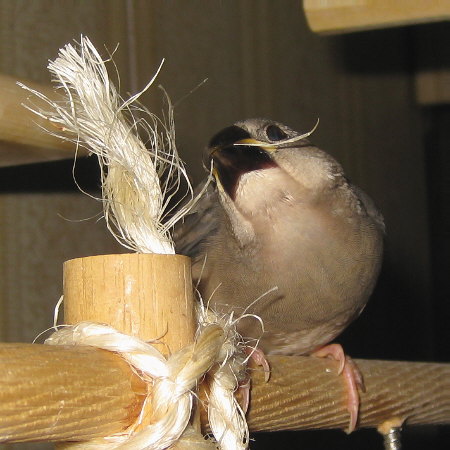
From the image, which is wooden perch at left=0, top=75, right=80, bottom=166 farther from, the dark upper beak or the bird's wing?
the bird's wing

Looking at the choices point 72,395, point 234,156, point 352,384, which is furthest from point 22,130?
point 352,384

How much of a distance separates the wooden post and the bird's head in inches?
18.9

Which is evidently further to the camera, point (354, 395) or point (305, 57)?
point (305, 57)

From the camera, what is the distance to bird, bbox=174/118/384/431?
1.21 meters

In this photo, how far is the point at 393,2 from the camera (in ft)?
3.10

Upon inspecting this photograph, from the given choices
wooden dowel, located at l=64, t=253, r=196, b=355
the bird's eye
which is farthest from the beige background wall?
wooden dowel, located at l=64, t=253, r=196, b=355

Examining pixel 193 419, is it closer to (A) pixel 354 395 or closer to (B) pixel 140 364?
(B) pixel 140 364

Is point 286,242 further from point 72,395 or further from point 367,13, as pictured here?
point 72,395

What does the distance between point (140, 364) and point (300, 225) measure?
0.64m

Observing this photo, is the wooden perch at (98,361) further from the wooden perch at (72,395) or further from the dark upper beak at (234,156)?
the dark upper beak at (234,156)

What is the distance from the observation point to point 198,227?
4.93 feet

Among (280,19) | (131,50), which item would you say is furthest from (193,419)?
(280,19)

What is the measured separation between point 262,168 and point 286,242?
142mm

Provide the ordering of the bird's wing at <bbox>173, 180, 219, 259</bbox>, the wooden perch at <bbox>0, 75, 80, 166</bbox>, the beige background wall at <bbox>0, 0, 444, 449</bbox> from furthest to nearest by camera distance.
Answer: the bird's wing at <bbox>173, 180, 219, 259</bbox>, the beige background wall at <bbox>0, 0, 444, 449</bbox>, the wooden perch at <bbox>0, 75, 80, 166</bbox>
